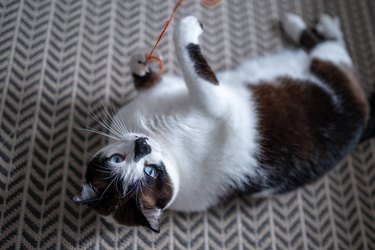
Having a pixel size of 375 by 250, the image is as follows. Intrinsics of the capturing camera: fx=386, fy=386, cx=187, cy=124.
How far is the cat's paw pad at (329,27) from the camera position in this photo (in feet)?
5.33

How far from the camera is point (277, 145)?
122 cm

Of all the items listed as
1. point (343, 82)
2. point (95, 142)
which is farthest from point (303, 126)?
point (95, 142)

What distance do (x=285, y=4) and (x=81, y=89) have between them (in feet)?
3.30

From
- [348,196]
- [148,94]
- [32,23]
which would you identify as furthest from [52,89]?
[348,196]

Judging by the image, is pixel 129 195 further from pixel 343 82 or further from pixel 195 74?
pixel 343 82

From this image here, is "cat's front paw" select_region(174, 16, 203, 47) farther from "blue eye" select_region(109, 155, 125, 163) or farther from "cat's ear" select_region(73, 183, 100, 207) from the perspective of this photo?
"cat's ear" select_region(73, 183, 100, 207)

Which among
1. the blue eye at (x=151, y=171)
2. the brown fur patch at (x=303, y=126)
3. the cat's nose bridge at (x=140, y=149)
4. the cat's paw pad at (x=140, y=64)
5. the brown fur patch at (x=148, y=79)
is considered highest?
the cat's paw pad at (x=140, y=64)

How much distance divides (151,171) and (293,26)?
99 centimetres

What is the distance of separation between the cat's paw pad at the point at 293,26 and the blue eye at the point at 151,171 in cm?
95

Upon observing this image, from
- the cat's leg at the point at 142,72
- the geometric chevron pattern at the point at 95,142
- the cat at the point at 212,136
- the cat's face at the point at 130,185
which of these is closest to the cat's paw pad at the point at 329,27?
the geometric chevron pattern at the point at 95,142

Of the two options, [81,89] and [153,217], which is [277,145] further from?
[81,89]

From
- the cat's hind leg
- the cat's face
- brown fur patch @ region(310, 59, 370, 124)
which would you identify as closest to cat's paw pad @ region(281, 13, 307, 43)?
the cat's hind leg

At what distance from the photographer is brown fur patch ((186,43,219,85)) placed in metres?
1.14

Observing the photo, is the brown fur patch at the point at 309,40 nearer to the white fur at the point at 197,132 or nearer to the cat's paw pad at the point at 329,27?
the cat's paw pad at the point at 329,27
